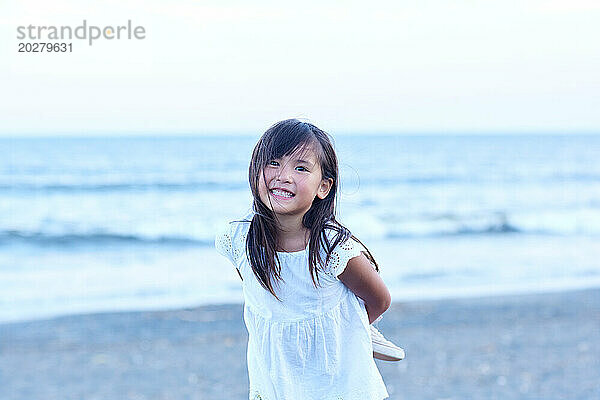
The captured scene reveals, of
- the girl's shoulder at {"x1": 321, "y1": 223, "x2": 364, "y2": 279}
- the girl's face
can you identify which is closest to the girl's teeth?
the girl's face

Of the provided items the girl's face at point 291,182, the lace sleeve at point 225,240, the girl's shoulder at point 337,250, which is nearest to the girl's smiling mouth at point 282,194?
the girl's face at point 291,182

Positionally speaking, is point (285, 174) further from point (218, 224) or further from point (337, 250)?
point (218, 224)

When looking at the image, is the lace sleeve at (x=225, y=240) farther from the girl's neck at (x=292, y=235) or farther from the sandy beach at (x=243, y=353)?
the sandy beach at (x=243, y=353)

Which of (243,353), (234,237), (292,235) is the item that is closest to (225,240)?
(234,237)

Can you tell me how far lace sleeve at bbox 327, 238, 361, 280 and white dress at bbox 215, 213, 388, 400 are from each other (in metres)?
0.01

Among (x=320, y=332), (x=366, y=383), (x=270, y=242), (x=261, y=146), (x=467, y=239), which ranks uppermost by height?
(x=261, y=146)

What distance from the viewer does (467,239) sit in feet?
44.7

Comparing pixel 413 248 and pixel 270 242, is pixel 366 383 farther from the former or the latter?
pixel 413 248

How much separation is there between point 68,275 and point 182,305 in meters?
2.78

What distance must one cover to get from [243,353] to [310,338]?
449 cm

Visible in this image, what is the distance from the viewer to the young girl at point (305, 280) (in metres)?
1.72

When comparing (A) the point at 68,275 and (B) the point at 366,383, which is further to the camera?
(A) the point at 68,275

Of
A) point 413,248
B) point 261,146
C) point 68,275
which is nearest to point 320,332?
point 261,146

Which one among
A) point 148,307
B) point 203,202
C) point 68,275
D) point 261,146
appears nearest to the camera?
point 261,146
